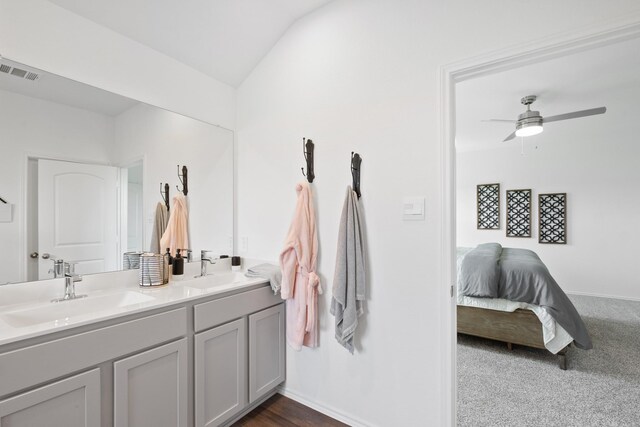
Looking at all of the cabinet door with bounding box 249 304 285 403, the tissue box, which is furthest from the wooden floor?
the tissue box

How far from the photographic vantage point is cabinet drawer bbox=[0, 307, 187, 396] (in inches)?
40.4

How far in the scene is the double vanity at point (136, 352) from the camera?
3.56ft

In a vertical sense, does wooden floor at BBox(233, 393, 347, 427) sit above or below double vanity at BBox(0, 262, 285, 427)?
below

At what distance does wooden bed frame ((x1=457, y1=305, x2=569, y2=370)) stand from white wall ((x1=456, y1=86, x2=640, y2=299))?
10.2ft

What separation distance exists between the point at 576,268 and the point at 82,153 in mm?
6789

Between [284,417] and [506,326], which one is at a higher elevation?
[506,326]

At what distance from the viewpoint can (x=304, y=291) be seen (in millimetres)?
1967

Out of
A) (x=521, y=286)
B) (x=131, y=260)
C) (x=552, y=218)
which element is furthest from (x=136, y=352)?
(x=552, y=218)

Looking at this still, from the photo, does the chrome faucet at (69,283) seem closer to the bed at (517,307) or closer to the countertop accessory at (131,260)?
the countertop accessory at (131,260)

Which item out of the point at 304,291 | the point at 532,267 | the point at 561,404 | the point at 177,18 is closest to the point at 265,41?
the point at 177,18

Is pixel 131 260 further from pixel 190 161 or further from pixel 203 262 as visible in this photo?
pixel 190 161

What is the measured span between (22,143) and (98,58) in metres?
0.64

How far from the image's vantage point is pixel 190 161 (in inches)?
89.4

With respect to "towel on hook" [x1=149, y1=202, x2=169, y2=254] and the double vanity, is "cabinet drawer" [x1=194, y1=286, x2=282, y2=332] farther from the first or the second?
"towel on hook" [x1=149, y1=202, x2=169, y2=254]
